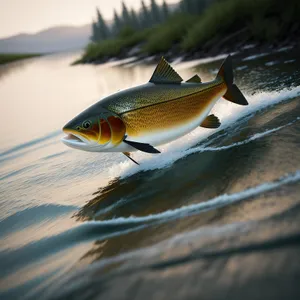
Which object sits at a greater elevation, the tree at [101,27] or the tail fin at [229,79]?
the tree at [101,27]

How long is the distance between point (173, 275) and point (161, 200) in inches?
35.2

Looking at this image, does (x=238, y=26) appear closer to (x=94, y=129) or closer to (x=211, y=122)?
(x=211, y=122)

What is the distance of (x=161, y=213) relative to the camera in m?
2.23

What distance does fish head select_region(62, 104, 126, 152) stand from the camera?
101 inches

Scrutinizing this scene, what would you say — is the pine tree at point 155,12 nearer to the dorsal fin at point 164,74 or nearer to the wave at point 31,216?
the dorsal fin at point 164,74

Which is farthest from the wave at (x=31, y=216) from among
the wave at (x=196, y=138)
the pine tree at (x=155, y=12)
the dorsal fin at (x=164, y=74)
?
the pine tree at (x=155, y=12)

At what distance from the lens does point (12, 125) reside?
8.11 meters

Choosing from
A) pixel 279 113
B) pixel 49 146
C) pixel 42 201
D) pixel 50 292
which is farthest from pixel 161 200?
pixel 49 146

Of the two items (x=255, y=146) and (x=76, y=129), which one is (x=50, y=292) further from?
(x=255, y=146)

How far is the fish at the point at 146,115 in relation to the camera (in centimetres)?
259

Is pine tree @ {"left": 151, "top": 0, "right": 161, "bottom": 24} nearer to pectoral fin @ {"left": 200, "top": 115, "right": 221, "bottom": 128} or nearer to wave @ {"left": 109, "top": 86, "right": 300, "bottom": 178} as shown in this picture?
wave @ {"left": 109, "top": 86, "right": 300, "bottom": 178}

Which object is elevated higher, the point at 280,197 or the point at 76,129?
the point at 76,129

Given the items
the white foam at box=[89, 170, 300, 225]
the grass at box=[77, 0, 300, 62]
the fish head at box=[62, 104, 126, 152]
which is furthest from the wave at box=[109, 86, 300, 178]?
the grass at box=[77, 0, 300, 62]

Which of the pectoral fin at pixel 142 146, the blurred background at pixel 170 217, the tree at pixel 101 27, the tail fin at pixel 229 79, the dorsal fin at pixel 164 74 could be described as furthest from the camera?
the tree at pixel 101 27
